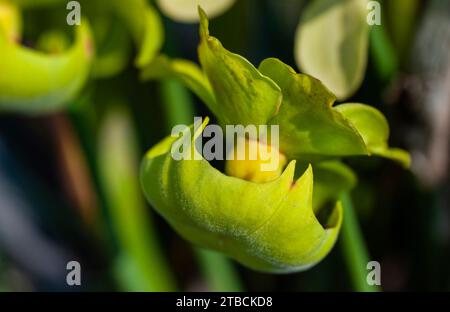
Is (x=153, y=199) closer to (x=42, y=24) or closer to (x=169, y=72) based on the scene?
(x=169, y=72)

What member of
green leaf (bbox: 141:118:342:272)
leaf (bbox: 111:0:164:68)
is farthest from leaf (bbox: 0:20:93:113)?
green leaf (bbox: 141:118:342:272)

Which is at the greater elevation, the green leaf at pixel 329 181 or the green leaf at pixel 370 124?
the green leaf at pixel 370 124

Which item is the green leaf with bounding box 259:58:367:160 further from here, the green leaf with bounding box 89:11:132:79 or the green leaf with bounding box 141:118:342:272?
the green leaf with bounding box 89:11:132:79

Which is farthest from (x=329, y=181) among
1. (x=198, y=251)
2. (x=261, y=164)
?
(x=198, y=251)

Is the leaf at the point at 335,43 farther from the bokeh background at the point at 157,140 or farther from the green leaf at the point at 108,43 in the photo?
the green leaf at the point at 108,43

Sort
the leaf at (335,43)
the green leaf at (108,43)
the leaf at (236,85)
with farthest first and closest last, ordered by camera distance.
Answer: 1. the green leaf at (108,43)
2. the leaf at (335,43)
3. the leaf at (236,85)

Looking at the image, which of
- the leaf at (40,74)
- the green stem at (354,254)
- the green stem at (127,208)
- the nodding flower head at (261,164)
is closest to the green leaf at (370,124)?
the nodding flower head at (261,164)

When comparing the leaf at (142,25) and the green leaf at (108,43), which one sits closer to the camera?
the leaf at (142,25)
